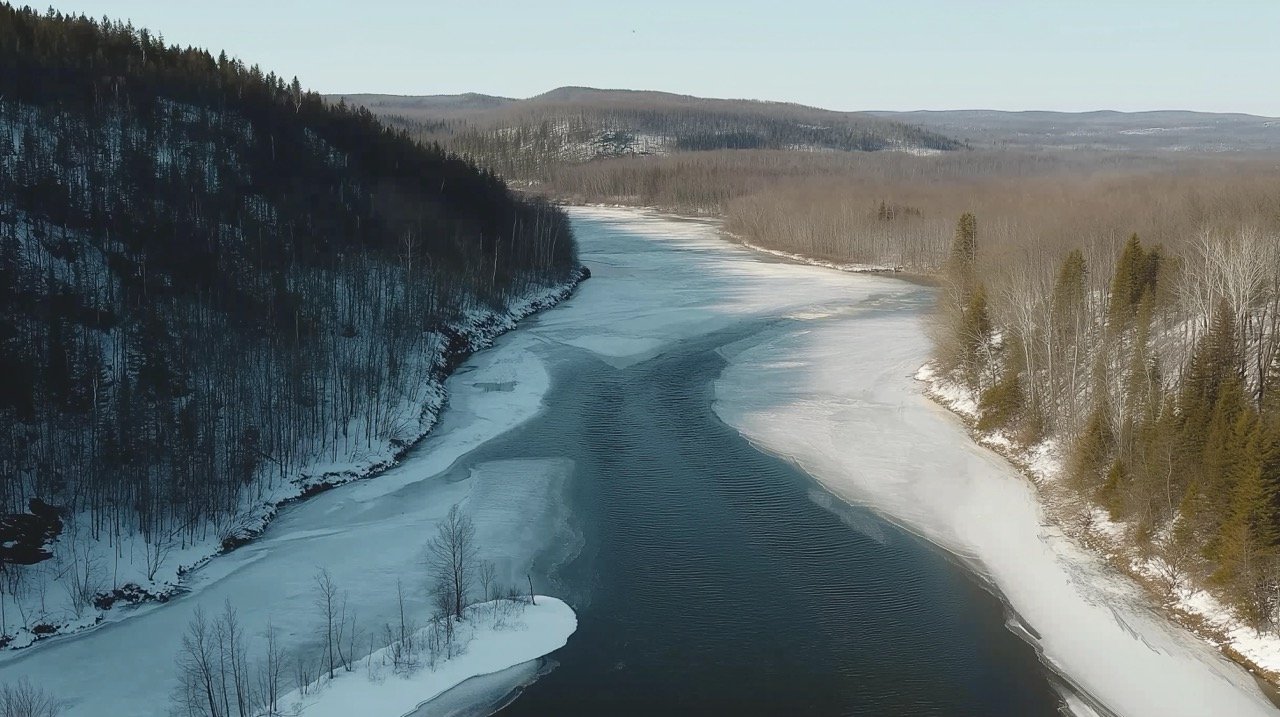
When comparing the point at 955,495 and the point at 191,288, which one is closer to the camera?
the point at 955,495

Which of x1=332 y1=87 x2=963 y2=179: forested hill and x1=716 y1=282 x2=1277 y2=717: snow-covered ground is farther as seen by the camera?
x1=332 y1=87 x2=963 y2=179: forested hill

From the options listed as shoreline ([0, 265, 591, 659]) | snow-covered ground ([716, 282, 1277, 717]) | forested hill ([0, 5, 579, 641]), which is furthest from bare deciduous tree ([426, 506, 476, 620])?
snow-covered ground ([716, 282, 1277, 717])

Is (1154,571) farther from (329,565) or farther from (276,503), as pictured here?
(276,503)

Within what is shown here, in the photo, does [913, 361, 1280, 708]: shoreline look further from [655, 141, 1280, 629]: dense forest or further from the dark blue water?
the dark blue water

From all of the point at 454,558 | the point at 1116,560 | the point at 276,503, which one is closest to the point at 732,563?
the point at 454,558

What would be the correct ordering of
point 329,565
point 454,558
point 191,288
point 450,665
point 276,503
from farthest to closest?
point 191,288, point 276,503, point 329,565, point 454,558, point 450,665

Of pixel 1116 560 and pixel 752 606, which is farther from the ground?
pixel 1116 560

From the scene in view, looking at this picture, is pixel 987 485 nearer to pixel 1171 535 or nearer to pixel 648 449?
pixel 1171 535
